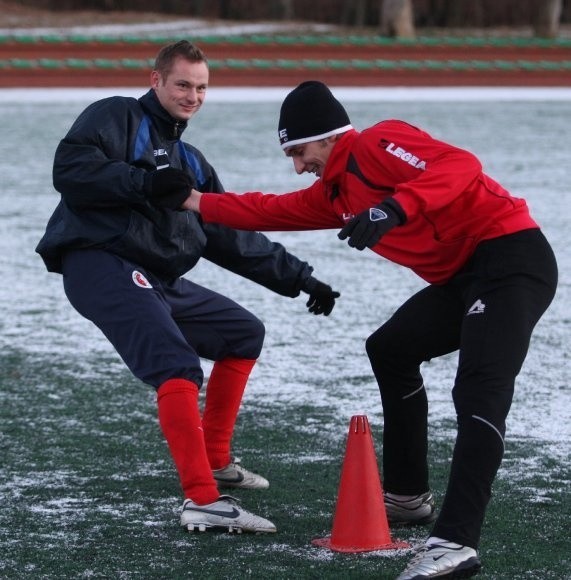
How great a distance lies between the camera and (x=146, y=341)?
4.49 meters

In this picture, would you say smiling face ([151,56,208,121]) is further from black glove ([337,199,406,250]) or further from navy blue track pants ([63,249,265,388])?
black glove ([337,199,406,250])

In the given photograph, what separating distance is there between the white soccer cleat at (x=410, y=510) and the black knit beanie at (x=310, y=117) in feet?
4.24

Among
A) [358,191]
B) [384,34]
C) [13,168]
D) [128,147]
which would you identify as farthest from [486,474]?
[384,34]

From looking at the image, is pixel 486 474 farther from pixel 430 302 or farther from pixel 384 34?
A: pixel 384 34

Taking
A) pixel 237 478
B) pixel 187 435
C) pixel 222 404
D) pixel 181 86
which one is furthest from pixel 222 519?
pixel 181 86

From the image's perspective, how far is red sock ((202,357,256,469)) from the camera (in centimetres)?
506

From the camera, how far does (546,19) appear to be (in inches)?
1364

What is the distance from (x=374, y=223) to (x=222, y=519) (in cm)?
122

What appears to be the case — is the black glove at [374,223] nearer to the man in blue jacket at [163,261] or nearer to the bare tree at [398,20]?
the man in blue jacket at [163,261]

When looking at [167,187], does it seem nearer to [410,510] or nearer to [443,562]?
[410,510]

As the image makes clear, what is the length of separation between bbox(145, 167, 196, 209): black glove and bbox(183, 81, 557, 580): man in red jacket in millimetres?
90

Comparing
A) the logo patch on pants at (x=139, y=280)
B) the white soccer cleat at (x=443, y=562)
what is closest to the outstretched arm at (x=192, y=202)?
the logo patch on pants at (x=139, y=280)

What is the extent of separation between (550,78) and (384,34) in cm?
775

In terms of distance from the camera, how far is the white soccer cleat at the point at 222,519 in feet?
14.5
